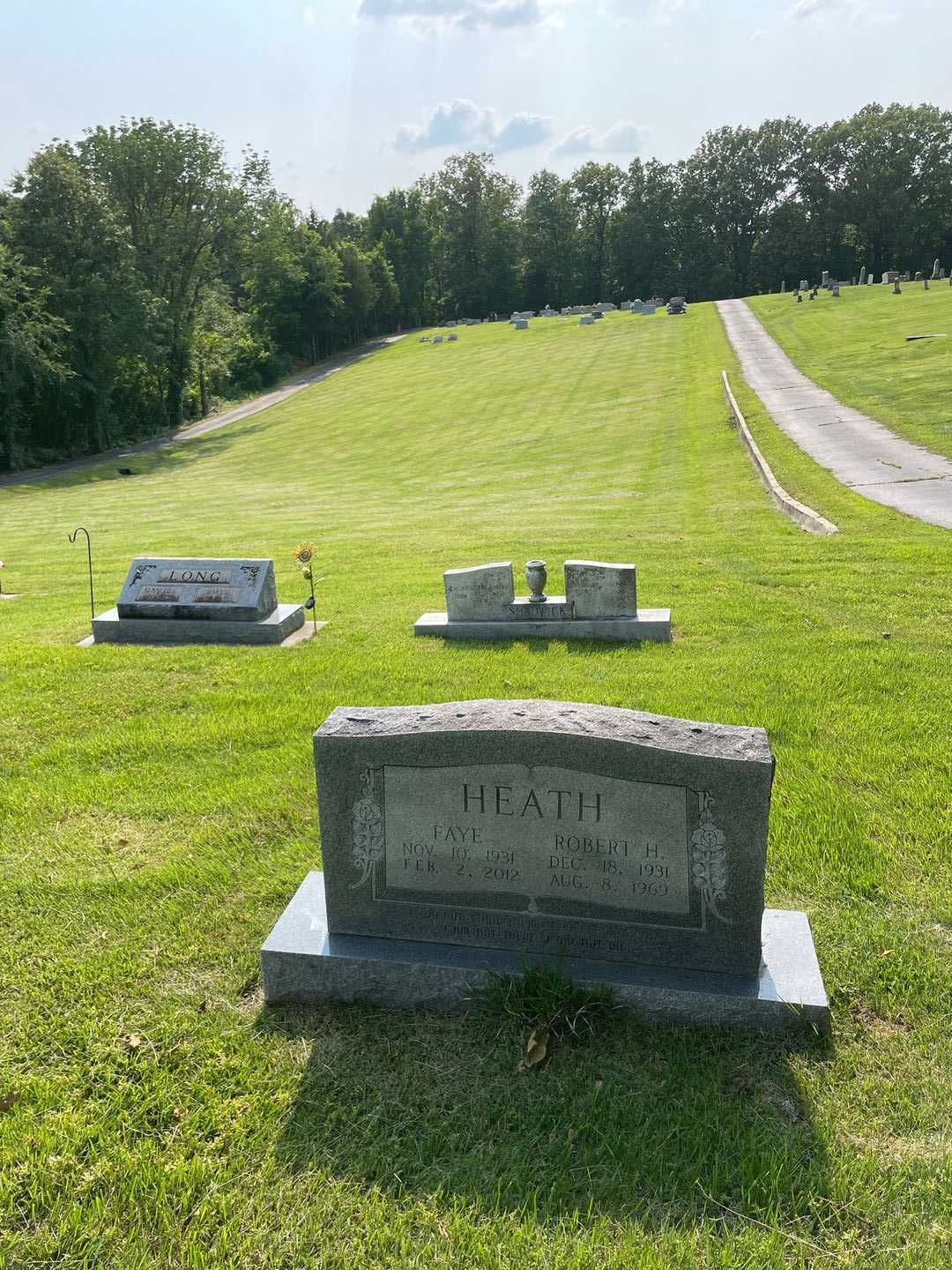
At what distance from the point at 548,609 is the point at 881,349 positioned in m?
37.2

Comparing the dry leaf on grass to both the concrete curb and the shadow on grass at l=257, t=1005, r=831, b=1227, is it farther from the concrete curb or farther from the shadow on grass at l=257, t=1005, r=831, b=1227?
the concrete curb

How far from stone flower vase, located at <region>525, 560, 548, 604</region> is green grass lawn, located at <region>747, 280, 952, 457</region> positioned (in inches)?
619

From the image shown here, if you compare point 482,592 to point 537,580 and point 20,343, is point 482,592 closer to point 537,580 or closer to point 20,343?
point 537,580

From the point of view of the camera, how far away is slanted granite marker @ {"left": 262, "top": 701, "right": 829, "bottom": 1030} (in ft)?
13.3

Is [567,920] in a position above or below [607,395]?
below

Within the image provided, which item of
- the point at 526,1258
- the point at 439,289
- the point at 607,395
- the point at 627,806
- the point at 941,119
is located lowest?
the point at 526,1258

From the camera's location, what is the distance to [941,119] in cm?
8419

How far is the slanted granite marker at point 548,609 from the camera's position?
32.8ft

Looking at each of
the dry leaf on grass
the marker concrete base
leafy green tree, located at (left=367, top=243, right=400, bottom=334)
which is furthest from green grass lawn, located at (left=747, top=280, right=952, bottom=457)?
leafy green tree, located at (left=367, top=243, right=400, bottom=334)

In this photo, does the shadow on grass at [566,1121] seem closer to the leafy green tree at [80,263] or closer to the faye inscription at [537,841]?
the faye inscription at [537,841]

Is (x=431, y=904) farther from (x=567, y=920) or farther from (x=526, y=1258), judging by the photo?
(x=526, y=1258)

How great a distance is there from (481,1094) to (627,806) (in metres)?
1.36

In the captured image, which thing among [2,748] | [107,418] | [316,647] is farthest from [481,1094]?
[107,418]

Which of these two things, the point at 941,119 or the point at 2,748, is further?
the point at 941,119
